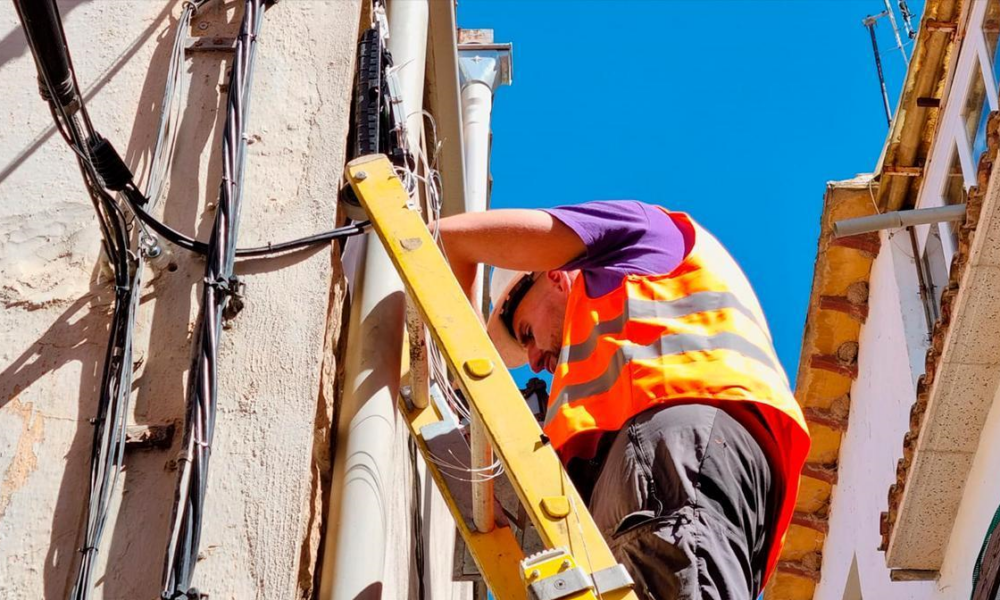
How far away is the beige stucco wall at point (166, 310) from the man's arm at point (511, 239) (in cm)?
38

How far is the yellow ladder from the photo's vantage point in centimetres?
287

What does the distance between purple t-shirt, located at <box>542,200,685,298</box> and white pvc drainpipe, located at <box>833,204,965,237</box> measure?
5.55m

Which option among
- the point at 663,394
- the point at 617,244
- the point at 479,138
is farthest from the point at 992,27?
the point at 663,394

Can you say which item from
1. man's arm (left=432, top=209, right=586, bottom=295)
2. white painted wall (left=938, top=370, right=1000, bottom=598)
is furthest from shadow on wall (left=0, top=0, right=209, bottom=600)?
white painted wall (left=938, top=370, right=1000, bottom=598)

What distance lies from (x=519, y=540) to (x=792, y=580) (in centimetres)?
1380

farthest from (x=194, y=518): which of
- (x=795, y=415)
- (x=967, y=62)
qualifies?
(x=967, y=62)

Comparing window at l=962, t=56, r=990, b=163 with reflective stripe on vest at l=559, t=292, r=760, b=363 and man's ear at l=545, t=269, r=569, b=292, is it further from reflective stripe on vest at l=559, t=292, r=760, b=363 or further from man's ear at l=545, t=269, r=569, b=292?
reflective stripe on vest at l=559, t=292, r=760, b=363

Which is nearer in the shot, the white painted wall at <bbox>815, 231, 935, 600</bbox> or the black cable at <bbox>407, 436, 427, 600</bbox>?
the black cable at <bbox>407, 436, 427, 600</bbox>

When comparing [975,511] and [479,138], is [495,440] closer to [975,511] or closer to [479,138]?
[479,138]

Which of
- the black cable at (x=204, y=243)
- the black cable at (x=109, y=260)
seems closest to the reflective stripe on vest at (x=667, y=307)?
A: the black cable at (x=204, y=243)

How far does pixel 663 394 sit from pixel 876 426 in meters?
12.2

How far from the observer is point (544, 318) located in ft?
15.1

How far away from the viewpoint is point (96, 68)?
424 centimetres

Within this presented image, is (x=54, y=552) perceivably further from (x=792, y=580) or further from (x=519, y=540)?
(x=792, y=580)
